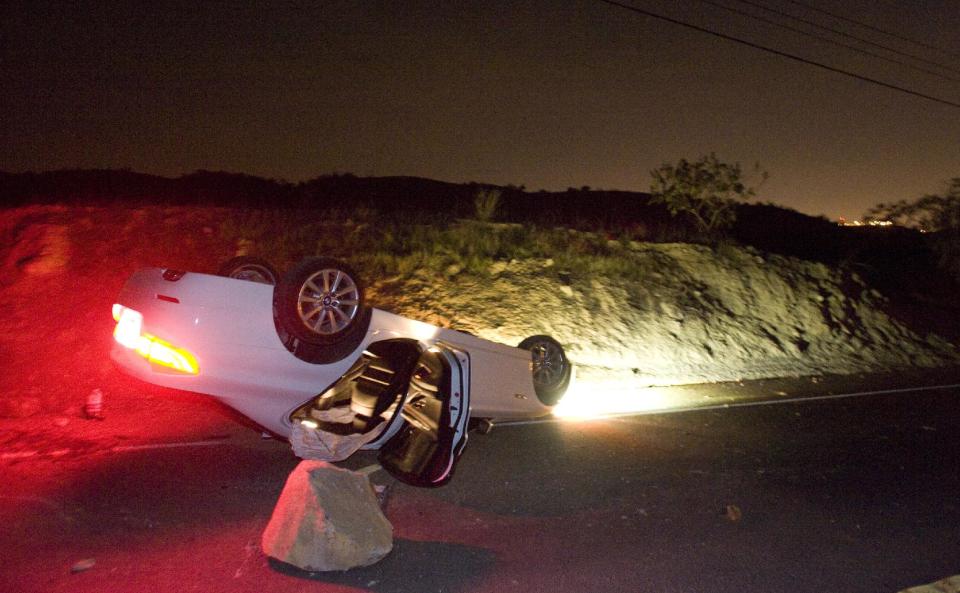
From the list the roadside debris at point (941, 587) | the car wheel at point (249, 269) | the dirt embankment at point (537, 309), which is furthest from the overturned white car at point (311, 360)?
the dirt embankment at point (537, 309)

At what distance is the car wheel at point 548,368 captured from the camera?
25.0 feet

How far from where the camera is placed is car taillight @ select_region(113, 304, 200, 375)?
5.15 metres

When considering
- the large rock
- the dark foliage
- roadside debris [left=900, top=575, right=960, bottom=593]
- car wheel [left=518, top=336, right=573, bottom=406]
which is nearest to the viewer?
the large rock

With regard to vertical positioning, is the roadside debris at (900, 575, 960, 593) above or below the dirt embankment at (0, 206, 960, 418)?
below

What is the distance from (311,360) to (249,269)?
136cm

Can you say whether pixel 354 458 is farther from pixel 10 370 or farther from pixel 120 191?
A: pixel 120 191

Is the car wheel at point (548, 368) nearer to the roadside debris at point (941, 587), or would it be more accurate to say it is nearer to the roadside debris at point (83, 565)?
the roadside debris at point (941, 587)

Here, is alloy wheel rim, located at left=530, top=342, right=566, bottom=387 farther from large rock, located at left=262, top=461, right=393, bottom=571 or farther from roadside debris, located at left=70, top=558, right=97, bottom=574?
roadside debris, located at left=70, top=558, right=97, bottom=574

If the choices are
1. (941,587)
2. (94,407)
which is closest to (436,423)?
(941,587)

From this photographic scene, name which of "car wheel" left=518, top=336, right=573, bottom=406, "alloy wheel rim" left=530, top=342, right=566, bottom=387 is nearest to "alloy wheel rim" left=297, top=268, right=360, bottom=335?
"car wheel" left=518, top=336, right=573, bottom=406

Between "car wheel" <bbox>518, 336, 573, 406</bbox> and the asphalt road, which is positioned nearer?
the asphalt road

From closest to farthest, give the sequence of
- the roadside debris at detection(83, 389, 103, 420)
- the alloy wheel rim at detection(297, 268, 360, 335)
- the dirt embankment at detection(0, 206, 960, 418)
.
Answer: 1. the alloy wheel rim at detection(297, 268, 360, 335)
2. the roadside debris at detection(83, 389, 103, 420)
3. the dirt embankment at detection(0, 206, 960, 418)

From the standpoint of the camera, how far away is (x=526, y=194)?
47031mm

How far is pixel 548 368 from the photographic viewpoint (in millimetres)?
7809
